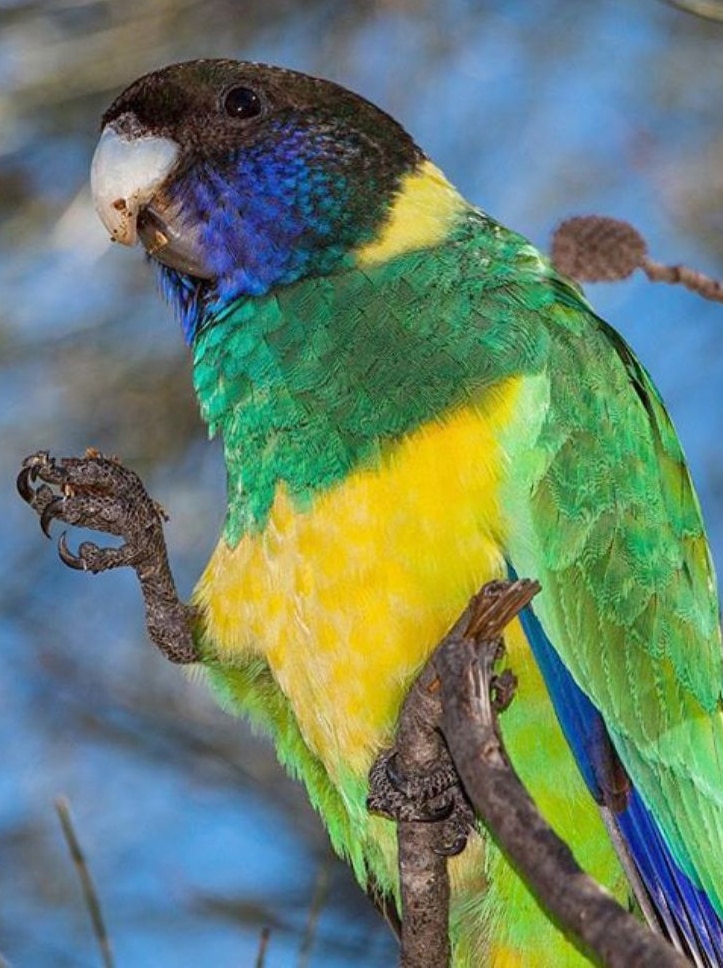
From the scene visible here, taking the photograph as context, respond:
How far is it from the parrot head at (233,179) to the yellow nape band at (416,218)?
2 cm

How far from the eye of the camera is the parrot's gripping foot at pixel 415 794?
257cm

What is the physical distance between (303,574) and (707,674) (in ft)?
2.56

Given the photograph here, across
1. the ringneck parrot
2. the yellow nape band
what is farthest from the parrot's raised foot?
the yellow nape band

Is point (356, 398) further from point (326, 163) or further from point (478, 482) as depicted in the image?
point (326, 163)

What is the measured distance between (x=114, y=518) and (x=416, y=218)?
2.57 feet

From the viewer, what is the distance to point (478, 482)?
8.62 feet

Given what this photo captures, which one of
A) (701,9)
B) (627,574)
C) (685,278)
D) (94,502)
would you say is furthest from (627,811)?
(701,9)

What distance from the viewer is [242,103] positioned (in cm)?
318

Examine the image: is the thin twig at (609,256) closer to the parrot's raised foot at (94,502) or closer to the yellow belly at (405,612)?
the yellow belly at (405,612)

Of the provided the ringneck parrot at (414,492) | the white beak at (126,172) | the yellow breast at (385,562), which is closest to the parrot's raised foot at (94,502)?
the ringneck parrot at (414,492)

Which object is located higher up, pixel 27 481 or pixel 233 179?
pixel 233 179

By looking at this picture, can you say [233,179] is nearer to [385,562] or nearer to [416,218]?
[416,218]

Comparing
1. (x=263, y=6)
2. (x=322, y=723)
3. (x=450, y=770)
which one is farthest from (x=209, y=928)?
(x=263, y=6)

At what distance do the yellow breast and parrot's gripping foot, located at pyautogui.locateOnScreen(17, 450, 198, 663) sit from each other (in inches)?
12.2
